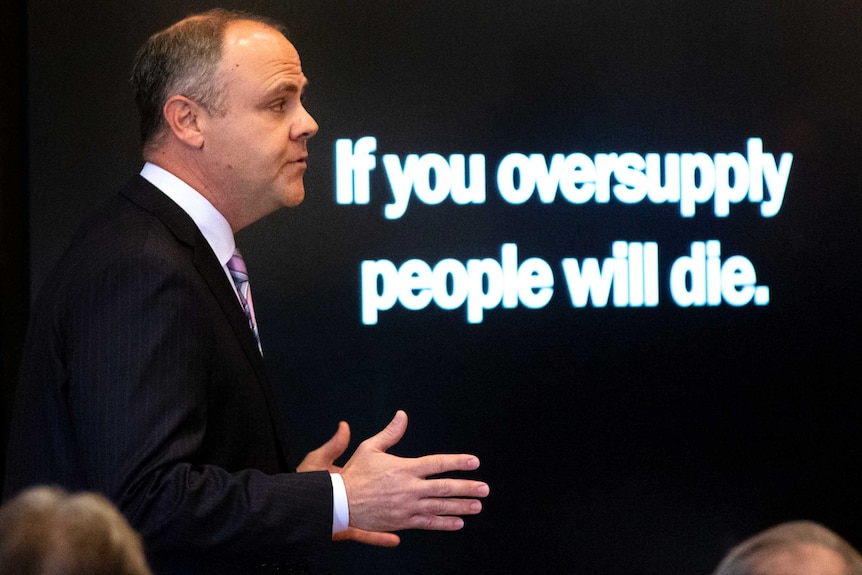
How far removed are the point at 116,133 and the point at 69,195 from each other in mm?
261

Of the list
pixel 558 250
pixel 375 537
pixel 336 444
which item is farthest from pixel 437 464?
pixel 558 250

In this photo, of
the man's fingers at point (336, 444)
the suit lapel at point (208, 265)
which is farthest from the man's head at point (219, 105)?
the man's fingers at point (336, 444)

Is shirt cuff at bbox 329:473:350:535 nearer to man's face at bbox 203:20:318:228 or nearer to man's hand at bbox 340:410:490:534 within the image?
man's hand at bbox 340:410:490:534

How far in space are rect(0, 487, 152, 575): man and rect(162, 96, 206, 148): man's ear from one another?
1137 mm

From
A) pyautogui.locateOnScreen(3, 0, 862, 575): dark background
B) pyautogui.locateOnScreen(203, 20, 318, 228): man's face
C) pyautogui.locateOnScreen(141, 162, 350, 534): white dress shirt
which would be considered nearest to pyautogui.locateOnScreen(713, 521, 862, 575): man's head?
pyautogui.locateOnScreen(141, 162, 350, 534): white dress shirt

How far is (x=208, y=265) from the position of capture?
6.42 feet

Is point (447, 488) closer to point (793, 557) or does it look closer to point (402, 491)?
point (402, 491)

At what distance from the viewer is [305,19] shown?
3.68 m

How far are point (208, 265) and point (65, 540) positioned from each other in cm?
98

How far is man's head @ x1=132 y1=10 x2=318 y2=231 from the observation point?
212 cm

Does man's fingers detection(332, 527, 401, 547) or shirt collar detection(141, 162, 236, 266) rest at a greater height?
shirt collar detection(141, 162, 236, 266)

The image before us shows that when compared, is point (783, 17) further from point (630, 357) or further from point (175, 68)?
point (175, 68)

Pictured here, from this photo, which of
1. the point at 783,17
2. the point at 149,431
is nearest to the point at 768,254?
the point at 783,17

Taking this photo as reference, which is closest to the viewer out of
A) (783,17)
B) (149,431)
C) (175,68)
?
(149,431)
